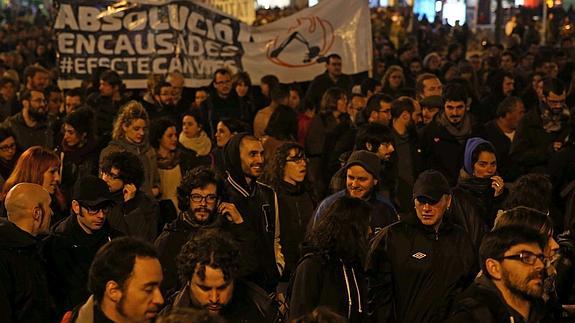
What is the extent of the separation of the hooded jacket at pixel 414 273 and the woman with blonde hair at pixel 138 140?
3.31m

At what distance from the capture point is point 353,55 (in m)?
17.8

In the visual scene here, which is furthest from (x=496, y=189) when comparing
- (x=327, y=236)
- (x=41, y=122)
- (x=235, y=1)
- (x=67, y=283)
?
(x=235, y=1)

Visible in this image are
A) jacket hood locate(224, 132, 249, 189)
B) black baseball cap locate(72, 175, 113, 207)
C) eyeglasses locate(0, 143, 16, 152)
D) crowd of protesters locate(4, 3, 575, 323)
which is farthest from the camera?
eyeglasses locate(0, 143, 16, 152)

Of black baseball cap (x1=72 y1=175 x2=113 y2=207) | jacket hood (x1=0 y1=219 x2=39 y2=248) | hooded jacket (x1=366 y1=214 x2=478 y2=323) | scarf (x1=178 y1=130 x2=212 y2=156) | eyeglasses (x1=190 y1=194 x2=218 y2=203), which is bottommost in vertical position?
hooded jacket (x1=366 y1=214 x2=478 y2=323)

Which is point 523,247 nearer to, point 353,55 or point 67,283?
point 67,283

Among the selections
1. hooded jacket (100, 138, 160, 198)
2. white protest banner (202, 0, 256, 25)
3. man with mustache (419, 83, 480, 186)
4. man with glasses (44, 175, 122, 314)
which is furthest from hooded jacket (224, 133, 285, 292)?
white protest banner (202, 0, 256, 25)

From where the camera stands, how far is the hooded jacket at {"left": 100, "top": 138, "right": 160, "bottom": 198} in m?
10.1

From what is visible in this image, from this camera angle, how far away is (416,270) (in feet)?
23.6

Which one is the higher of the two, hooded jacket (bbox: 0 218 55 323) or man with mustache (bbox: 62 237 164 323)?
man with mustache (bbox: 62 237 164 323)

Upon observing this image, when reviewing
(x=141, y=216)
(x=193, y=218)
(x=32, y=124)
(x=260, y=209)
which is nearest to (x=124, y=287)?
(x=193, y=218)

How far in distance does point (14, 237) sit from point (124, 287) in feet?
5.32

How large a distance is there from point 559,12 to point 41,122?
101 ft

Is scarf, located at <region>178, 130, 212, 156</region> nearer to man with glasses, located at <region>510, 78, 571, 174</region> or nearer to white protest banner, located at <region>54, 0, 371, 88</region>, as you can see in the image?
man with glasses, located at <region>510, 78, 571, 174</region>

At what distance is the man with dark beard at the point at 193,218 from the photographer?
7207mm
